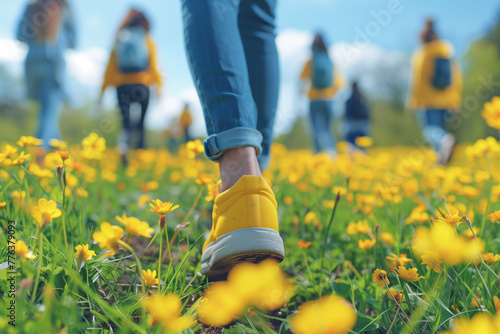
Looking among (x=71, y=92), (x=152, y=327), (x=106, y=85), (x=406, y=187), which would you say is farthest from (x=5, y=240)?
(x=106, y=85)

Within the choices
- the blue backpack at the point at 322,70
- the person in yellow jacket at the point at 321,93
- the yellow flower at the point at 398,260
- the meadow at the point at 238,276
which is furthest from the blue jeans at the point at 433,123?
the yellow flower at the point at 398,260

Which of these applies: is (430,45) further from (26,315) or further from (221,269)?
(26,315)

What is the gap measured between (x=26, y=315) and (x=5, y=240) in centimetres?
29

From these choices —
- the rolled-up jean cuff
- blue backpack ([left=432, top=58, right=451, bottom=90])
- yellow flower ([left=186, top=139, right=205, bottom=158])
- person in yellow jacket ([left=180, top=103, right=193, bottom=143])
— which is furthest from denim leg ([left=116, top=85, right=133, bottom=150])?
blue backpack ([left=432, top=58, right=451, bottom=90])

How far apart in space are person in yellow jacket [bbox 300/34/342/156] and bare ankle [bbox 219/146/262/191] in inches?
180

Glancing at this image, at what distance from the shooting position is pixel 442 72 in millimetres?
4488

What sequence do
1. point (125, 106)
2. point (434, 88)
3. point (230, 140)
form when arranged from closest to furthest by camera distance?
point (230, 140) < point (125, 106) < point (434, 88)

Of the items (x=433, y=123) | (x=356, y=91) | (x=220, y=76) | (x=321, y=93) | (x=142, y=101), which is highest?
(x=220, y=76)

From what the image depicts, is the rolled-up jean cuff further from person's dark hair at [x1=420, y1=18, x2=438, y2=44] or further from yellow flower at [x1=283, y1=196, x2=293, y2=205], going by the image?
person's dark hair at [x1=420, y1=18, x2=438, y2=44]

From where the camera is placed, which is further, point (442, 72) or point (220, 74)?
point (442, 72)

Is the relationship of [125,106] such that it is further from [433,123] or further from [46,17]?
[433,123]

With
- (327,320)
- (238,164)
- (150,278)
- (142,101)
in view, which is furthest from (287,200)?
(142,101)

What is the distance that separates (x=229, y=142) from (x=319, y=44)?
5.42 meters

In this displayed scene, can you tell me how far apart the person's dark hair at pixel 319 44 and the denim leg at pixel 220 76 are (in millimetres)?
5153
